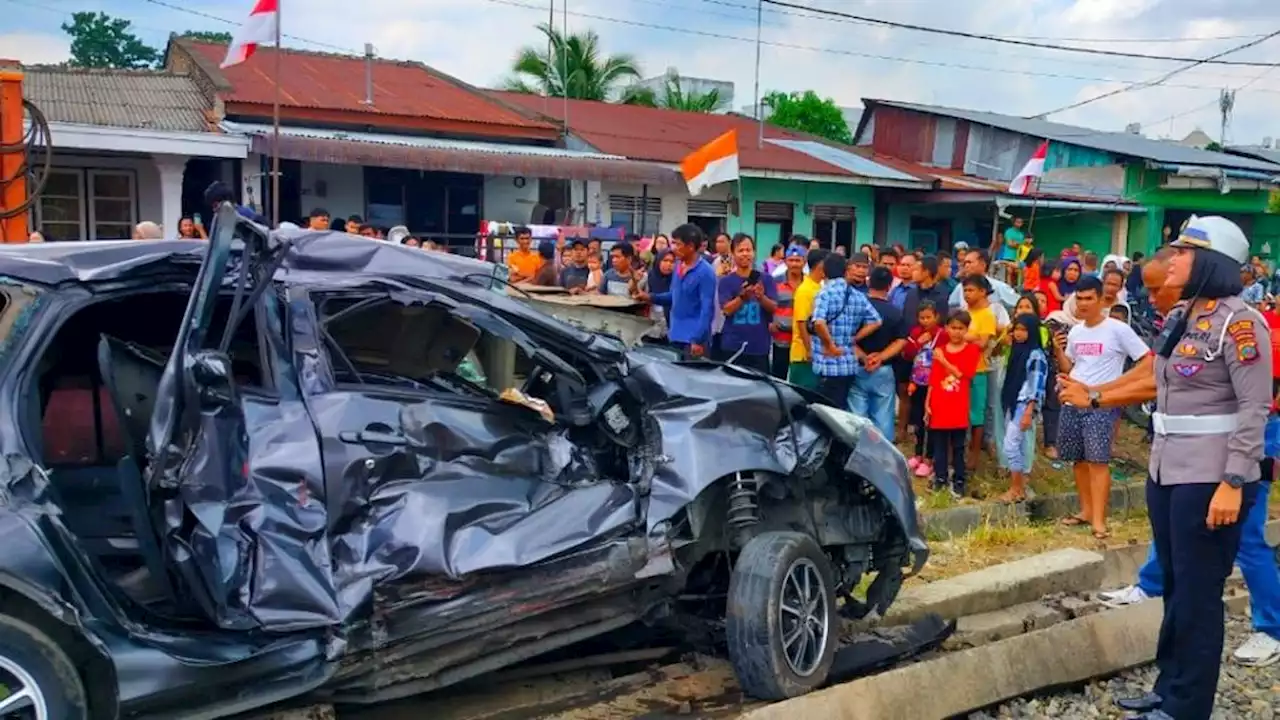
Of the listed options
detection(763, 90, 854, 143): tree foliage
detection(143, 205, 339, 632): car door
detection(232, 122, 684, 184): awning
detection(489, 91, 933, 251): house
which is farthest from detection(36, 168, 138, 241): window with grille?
detection(763, 90, 854, 143): tree foliage

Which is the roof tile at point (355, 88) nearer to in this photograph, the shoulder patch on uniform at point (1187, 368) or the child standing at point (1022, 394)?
the child standing at point (1022, 394)

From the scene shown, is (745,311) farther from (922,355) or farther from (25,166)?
(25,166)

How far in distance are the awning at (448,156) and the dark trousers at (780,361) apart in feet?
21.8

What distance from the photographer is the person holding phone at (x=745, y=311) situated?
27.0 feet

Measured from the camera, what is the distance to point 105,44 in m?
50.9

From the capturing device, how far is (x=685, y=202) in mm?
18984

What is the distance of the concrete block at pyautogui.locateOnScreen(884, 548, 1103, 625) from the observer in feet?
18.6

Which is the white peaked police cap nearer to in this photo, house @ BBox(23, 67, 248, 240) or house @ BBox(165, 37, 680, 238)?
house @ BBox(165, 37, 680, 238)

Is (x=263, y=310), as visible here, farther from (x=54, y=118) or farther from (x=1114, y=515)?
(x=54, y=118)

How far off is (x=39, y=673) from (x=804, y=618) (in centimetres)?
268

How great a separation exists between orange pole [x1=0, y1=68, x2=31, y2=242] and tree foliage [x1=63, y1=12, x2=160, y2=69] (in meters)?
48.3

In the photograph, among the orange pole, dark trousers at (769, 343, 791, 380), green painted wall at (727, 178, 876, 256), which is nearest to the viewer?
the orange pole

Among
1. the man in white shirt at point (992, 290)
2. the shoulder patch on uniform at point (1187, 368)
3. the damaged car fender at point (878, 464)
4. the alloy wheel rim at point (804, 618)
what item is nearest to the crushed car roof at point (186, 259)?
the damaged car fender at point (878, 464)

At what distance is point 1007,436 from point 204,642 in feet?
20.1
